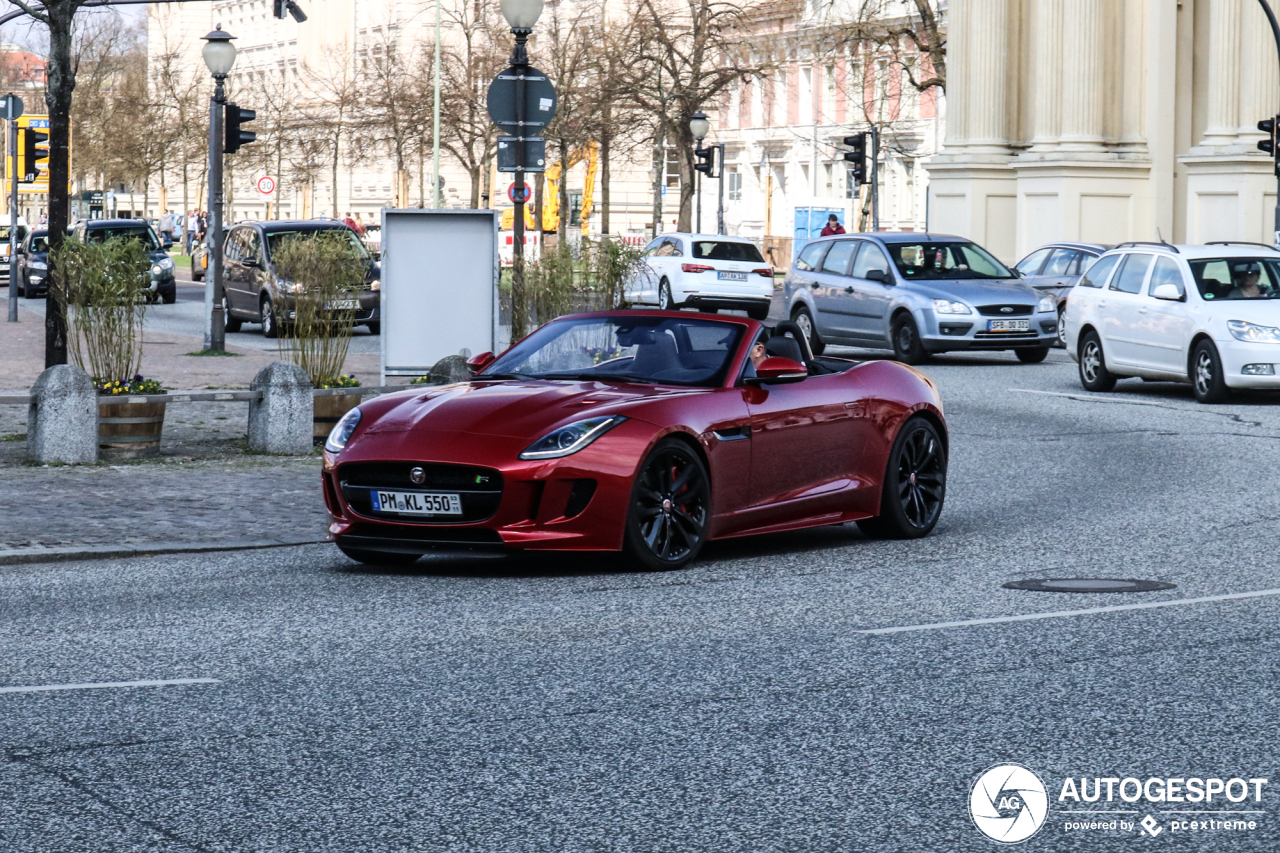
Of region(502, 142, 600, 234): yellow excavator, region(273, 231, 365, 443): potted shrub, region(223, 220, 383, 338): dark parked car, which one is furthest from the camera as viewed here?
region(502, 142, 600, 234): yellow excavator

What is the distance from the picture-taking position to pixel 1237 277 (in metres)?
21.1

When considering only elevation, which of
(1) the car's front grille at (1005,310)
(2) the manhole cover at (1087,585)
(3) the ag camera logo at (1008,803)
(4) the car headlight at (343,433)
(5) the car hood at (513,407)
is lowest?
(3) the ag camera logo at (1008,803)

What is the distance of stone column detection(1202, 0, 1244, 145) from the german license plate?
3607 cm

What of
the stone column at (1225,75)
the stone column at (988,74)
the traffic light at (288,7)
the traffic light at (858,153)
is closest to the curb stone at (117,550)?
the traffic light at (288,7)

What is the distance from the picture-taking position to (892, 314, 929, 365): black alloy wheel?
26.0 m

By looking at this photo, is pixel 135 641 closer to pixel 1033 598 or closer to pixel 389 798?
pixel 389 798

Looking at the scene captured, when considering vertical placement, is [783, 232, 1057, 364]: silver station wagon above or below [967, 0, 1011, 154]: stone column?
below

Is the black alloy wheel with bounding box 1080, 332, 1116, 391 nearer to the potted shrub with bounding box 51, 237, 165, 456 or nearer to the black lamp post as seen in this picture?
the black lamp post

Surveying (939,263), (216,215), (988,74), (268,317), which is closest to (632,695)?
(939,263)

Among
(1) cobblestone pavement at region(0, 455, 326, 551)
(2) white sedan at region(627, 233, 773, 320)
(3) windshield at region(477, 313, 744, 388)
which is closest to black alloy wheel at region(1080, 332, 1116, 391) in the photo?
(1) cobblestone pavement at region(0, 455, 326, 551)

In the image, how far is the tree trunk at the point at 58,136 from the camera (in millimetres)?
17828

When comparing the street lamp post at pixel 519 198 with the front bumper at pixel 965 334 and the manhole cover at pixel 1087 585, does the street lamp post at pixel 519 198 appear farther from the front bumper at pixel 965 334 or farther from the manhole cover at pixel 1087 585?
the manhole cover at pixel 1087 585

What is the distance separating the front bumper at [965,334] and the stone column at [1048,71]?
2059 cm

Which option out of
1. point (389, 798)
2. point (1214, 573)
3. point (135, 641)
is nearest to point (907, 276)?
point (1214, 573)
